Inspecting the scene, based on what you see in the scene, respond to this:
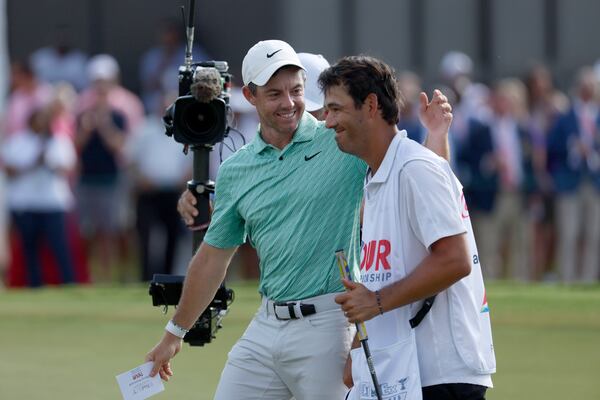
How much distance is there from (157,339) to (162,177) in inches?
188

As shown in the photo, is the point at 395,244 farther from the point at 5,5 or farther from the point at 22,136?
the point at 5,5

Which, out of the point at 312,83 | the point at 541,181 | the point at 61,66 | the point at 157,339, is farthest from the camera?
the point at 61,66

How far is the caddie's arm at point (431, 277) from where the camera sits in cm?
498

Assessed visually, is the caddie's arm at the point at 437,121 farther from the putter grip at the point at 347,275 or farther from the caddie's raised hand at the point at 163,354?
the caddie's raised hand at the point at 163,354

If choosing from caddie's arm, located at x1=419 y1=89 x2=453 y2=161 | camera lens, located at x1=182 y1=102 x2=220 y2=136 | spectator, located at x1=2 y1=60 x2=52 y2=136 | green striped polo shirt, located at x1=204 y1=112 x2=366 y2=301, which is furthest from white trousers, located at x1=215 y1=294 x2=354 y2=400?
spectator, located at x1=2 y1=60 x2=52 y2=136

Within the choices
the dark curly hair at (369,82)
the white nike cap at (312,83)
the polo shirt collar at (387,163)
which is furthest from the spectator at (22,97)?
the polo shirt collar at (387,163)

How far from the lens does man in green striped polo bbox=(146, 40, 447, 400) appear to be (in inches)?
243

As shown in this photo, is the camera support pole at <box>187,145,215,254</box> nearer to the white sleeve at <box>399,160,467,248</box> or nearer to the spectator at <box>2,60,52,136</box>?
the white sleeve at <box>399,160,467,248</box>

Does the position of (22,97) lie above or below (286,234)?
above

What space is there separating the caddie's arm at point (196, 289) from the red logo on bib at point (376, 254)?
1.36 metres

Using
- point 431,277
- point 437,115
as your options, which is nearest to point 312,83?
point 437,115

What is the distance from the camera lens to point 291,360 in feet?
20.3

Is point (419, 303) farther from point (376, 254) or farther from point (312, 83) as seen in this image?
point (312, 83)

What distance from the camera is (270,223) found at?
629 cm
